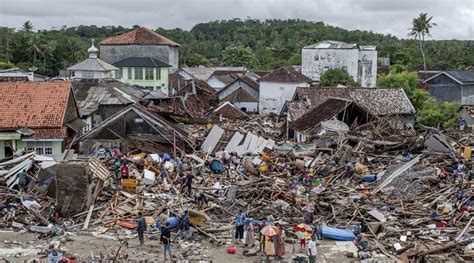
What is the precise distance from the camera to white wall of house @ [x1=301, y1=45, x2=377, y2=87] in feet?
225

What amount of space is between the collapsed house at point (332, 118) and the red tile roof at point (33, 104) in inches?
549

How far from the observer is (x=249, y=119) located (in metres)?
47.7

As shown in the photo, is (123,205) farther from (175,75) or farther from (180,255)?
(175,75)

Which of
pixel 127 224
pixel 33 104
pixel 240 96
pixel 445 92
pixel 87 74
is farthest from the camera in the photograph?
pixel 240 96

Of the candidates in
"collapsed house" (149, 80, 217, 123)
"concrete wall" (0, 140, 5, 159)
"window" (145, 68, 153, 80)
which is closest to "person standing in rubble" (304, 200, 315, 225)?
"concrete wall" (0, 140, 5, 159)

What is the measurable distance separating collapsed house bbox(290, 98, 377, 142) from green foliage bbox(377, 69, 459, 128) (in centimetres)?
864

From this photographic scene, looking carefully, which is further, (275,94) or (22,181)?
(275,94)

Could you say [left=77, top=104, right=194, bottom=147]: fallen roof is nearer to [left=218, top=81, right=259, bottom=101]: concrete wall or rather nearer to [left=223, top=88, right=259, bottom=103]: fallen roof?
[left=223, top=88, right=259, bottom=103]: fallen roof

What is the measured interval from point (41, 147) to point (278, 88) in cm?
2898

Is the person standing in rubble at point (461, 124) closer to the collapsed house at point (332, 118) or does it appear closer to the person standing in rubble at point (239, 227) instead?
the collapsed house at point (332, 118)

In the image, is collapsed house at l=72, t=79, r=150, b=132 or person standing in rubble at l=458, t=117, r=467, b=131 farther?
person standing in rubble at l=458, t=117, r=467, b=131

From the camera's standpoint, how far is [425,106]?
4266cm

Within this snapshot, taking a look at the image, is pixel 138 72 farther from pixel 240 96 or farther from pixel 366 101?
pixel 366 101

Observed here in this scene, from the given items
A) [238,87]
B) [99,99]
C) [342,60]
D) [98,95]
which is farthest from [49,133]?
[342,60]
